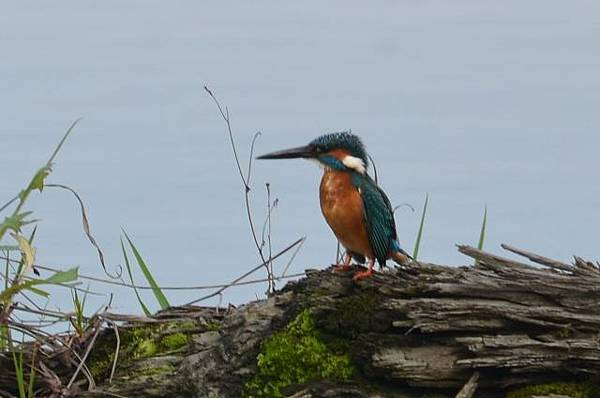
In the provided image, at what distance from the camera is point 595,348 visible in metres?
5.07

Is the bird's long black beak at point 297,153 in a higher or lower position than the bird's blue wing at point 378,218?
higher

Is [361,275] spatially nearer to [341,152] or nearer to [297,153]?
[341,152]

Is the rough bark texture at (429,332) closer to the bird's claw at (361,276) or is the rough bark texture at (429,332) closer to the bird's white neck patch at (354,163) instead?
the bird's claw at (361,276)

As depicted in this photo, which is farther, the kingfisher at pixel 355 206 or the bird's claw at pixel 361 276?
the kingfisher at pixel 355 206

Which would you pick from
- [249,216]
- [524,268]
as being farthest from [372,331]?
[249,216]

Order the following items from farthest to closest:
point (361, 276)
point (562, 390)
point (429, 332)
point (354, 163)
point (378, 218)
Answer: point (354, 163) < point (378, 218) < point (361, 276) < point (429, 332) < point (562, 390)

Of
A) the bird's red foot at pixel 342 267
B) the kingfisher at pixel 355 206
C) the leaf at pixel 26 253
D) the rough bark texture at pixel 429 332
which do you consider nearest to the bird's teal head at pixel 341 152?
the kingfisher at pixel 355 206

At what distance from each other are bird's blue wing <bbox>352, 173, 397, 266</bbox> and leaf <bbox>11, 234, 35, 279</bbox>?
1.45 metres

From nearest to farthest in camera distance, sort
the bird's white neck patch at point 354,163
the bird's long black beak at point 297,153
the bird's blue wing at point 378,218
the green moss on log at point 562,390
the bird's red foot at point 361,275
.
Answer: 1. the green moss on log at point 562,390
2. the bird's red foot at point 361,275
3. the bird's blue wing at point 378,218
4. the bird's white neck patch at point 354,163
5. the bird's long black beak at point 297,153

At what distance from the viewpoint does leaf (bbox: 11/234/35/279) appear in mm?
5672

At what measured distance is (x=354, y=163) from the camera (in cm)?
643

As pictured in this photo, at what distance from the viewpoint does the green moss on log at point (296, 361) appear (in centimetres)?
533

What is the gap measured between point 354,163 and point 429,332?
138 cm

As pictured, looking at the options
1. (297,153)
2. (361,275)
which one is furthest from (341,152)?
(361,275)
